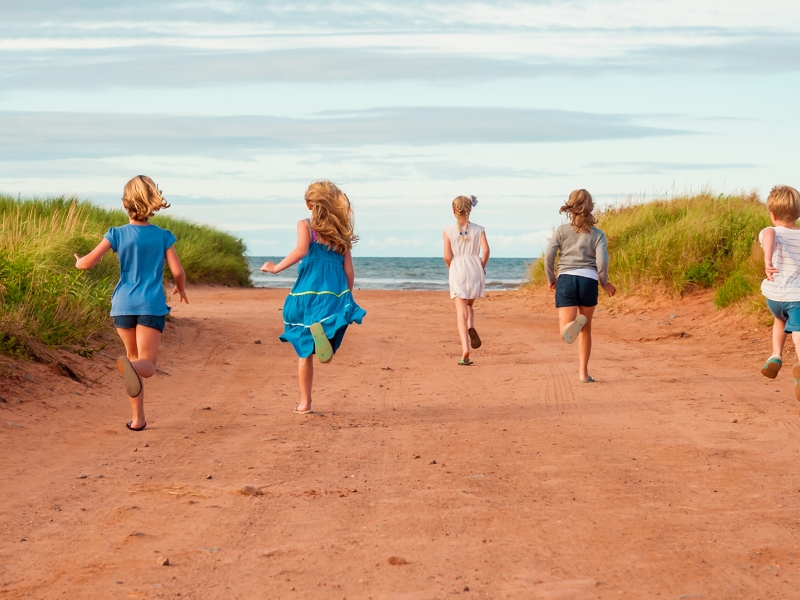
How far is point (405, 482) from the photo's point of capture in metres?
5.48

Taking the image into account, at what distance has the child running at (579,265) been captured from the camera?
954 cm

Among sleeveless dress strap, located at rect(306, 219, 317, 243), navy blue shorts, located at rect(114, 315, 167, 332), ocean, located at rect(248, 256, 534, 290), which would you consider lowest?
ocean, located at rect(248, 256, 534, 290)

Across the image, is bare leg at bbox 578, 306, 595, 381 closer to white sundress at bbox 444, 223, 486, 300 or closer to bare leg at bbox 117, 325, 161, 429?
white sundress at bbox 444, 223, 486, 300

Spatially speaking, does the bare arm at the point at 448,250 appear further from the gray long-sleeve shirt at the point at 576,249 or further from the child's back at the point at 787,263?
the child's back at the point at 787,263

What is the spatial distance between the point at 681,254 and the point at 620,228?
10.5 ft

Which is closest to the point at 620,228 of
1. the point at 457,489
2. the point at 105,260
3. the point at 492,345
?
the point at 492,345

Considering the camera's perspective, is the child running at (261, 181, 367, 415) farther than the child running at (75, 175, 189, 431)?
Yes

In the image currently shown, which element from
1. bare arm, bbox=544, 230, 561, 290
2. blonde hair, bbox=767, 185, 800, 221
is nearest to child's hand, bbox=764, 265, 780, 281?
blonde hair, bbox=767, 185, 800, 221

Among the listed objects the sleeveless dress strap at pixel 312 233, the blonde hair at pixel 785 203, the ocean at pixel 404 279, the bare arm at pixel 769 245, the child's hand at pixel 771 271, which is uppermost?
the blonde hair at pixel 785 203

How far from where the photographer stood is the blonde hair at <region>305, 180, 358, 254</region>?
7.65 meters

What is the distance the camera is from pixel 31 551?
4258mm

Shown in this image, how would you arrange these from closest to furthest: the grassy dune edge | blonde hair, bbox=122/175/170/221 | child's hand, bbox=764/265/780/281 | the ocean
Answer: blonde hair, bbox=122/175/170/221 → child's hand, bbox=764/265/780/281 → the grassy dune edge → the ocean

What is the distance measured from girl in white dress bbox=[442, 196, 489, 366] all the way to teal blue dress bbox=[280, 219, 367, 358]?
12.5 ft

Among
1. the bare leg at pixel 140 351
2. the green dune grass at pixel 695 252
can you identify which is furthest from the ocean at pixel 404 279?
the bare leg at pixel 140 351
